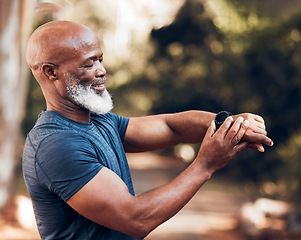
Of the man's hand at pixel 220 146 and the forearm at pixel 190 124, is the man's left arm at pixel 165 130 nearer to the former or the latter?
the forearm at pixel 190 124

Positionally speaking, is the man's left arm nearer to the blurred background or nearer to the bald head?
the bald head

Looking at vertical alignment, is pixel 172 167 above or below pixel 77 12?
below

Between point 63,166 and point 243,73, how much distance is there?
7333mm

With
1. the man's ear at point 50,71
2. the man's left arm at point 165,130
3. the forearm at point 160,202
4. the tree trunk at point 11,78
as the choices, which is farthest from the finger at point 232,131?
the tree trunk at point 11,78

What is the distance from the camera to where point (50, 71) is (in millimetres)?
1575

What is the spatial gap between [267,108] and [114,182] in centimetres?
700

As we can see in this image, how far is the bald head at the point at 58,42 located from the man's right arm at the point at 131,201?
465 millimetres

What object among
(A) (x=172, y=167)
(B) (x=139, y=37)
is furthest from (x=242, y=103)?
(B) (x=139, y=37)

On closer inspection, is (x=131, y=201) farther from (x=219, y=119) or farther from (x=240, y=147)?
(x=219, y=119)

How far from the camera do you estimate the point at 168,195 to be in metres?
1.46

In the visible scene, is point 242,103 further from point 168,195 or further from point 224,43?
point 168,195

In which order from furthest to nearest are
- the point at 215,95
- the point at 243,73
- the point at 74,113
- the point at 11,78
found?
1. the point at 215,95
2. the point at 243,73
3. the point at 11,78
4. the point at 74,113

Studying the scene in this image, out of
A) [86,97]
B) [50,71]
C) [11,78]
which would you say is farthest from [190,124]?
[11,78]

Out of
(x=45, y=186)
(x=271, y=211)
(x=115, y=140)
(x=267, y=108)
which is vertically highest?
(x=267, y=108)
